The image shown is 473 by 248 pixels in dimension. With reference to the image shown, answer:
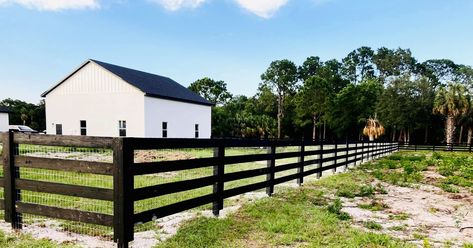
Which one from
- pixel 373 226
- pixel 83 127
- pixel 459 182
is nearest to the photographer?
pixel 373 226

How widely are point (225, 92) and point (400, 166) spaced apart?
45.9 m

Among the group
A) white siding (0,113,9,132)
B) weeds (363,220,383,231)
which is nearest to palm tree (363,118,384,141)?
weeds (363,220,383,231)

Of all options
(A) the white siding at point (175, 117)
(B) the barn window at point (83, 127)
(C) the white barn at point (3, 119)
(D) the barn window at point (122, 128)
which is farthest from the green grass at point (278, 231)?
(C) the white barn at point (3, 119)

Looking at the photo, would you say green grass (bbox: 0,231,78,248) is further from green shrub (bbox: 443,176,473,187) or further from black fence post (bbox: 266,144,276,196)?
green shrub (bbox: 443,176,473,187)

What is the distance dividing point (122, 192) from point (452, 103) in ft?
132

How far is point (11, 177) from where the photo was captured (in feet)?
13.2

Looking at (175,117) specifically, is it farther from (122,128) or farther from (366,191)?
(366,191)

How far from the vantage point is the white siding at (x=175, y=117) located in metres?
A: 20.4

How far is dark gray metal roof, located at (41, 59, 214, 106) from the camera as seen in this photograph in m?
20.5

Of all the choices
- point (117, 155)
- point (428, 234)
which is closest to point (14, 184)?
point (117, 155)

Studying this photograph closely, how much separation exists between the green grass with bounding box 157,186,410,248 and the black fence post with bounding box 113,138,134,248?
0.45 meters

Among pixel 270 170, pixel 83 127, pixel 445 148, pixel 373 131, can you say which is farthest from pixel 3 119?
pixel 445 148

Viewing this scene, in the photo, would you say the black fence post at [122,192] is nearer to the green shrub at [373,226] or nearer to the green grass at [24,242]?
the green grass at [24,242]

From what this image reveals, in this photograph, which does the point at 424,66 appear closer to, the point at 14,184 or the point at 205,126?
the point at 205,126
